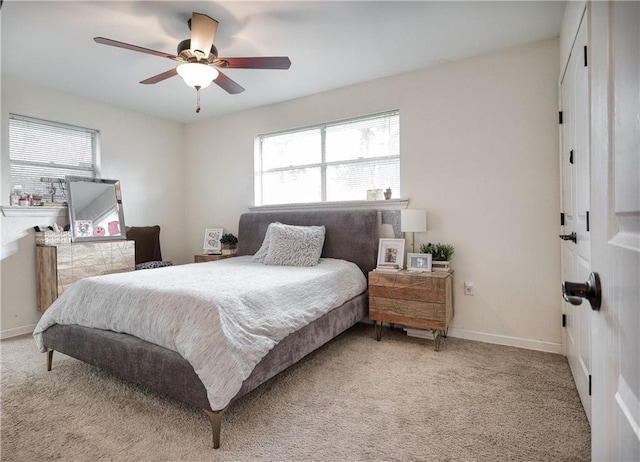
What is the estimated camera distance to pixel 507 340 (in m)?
2.91

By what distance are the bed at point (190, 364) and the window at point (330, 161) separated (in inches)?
18.2

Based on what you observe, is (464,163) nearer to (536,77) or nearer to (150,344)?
(536,77)

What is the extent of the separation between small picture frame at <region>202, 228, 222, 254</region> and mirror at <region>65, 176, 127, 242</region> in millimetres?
982

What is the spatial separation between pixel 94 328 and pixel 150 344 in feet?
2.00

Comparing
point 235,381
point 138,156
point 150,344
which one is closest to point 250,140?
point 138,156

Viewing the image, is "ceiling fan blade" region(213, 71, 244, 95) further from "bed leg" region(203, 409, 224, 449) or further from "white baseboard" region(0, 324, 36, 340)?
"white baseboard" region(0, 324, 36, 340)

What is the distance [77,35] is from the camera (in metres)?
2.60

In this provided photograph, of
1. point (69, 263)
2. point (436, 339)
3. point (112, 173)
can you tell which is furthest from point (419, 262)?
point (112, 173)

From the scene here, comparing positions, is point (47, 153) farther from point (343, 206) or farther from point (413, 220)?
point (413, 220)

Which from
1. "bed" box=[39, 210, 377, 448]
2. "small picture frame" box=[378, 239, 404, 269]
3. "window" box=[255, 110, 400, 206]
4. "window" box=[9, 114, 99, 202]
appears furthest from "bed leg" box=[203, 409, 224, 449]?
"window" box=[9, 114, 99, 202]

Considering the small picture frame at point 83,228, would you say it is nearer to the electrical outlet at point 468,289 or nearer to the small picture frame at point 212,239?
the small picture frame at point 212,239

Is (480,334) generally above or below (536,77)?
below

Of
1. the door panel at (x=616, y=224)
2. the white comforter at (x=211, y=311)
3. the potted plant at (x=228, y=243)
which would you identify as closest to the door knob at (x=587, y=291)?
the door panel at (x=616, y=224)

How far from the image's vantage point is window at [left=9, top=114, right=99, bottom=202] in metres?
3.44
